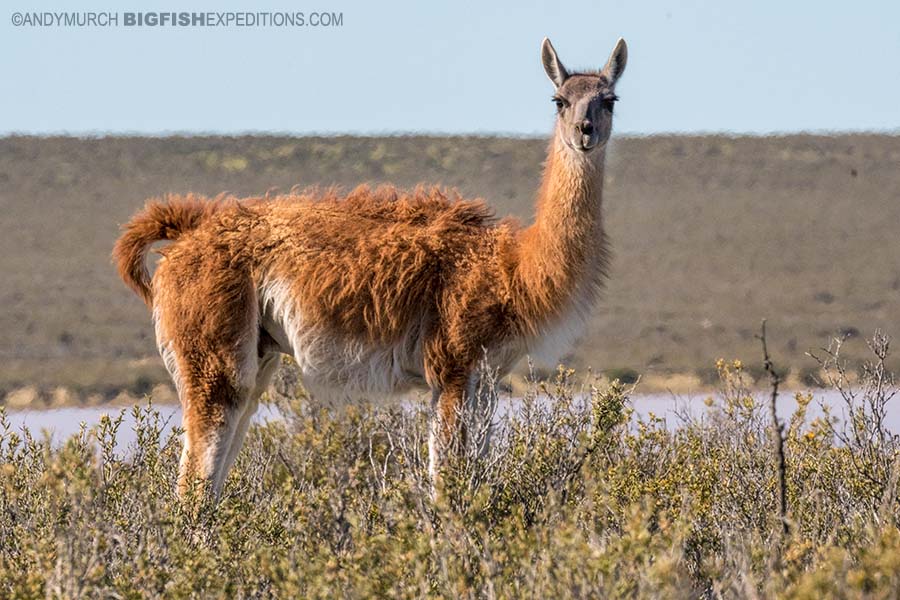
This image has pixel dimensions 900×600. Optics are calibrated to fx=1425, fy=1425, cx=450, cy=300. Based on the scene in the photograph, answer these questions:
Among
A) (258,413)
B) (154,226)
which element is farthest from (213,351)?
(258,413)

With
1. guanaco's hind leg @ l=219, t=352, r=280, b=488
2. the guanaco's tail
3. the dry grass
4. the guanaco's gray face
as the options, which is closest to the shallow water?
the dry grass

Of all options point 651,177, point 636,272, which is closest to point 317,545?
point 636,272

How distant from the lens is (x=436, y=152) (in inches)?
1842

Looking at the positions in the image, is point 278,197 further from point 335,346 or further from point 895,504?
point 895,504

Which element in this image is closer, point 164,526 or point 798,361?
point 164,526

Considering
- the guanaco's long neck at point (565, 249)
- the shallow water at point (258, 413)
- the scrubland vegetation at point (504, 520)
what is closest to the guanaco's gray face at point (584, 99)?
the guanaco's long neck at point (565, 249)

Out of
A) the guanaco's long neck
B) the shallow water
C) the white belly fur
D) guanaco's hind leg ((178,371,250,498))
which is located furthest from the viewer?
the shallow water

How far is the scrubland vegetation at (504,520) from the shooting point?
4.72 metres

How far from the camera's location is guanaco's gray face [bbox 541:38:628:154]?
7.21m

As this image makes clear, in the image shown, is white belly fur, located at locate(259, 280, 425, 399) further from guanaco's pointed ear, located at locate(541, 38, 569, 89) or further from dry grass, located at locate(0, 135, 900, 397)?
dry grass, located at locate(0, 135, 900, 397)

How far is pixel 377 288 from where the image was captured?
7379 millimetres

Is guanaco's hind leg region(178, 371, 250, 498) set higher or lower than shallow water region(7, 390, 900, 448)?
higher

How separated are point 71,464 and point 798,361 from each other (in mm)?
22492

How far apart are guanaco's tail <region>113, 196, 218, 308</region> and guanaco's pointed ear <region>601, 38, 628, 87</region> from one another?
7.37 feet
